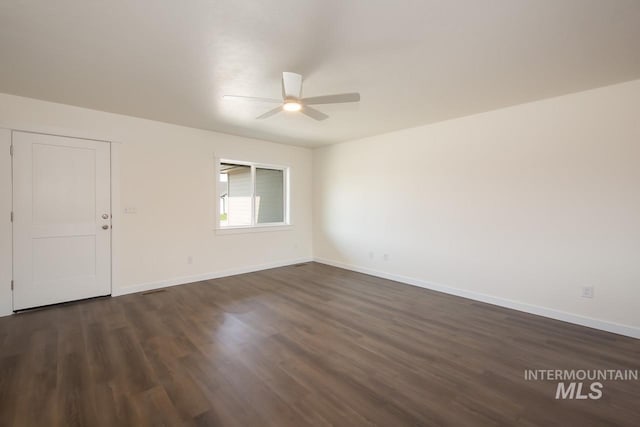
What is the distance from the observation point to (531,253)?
340cm

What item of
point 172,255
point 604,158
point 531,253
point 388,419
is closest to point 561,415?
point 388,419

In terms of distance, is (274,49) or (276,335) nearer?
(274,49)

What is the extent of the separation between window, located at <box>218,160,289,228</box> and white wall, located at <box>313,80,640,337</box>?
1.90 meters

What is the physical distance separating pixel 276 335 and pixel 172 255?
256 cm

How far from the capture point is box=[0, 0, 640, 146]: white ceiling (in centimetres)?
181

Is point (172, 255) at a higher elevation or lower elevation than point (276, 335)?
higher

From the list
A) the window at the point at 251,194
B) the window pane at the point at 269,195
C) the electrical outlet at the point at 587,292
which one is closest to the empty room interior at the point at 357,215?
the electrical outlet at the point at 587,292

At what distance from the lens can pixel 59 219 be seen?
3.59m

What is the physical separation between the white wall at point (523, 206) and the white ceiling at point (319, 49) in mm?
397

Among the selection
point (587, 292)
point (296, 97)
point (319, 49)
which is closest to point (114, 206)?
point (296, 97)

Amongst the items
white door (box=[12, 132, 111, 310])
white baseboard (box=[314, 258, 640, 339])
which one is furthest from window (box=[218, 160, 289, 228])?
white baseboard (box=[314, 258, 640, 339])

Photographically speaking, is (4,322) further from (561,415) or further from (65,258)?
(561,415)

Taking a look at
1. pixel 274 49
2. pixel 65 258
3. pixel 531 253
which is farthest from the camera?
pixel 65 258

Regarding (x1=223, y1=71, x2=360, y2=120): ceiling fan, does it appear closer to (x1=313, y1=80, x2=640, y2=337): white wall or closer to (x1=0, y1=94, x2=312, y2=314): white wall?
(x1=313, y1=80, x2=640, y2=337): white wall
